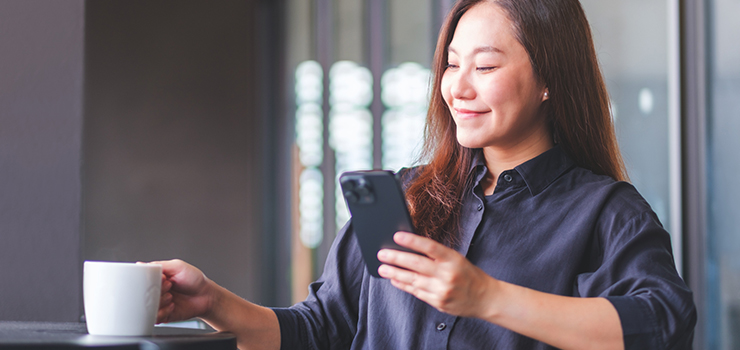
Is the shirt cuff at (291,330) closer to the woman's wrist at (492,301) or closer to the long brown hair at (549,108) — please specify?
the long brown hair at (549,108)

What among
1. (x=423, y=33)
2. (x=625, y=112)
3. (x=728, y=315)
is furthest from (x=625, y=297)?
(x=423, y=33)

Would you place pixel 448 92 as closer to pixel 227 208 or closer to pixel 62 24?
pixel 62 24

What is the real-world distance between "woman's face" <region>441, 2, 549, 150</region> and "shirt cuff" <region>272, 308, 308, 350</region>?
1.36ft

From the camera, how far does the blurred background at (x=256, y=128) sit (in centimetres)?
108

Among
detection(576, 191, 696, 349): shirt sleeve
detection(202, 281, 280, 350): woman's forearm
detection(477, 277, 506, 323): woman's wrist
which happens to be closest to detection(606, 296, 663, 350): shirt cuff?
detection(576, 191, 696, 349): shirt sleeve

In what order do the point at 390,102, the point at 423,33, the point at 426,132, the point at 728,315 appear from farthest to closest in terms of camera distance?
the point at 390,102, the point at 423,33, the point at 728,315, the point at 426,132

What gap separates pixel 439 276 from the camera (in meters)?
0.72

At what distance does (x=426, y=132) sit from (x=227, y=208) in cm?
359

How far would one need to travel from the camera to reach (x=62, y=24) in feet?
3.59

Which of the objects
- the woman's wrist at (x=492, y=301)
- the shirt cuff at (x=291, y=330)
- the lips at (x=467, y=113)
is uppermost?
the lips at (x=467, y=113)

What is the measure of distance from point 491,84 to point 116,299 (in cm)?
63

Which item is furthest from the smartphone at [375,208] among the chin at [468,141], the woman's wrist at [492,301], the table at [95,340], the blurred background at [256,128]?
the blurred background at [256,128]

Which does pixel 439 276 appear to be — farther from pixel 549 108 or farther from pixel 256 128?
pixel 256 128

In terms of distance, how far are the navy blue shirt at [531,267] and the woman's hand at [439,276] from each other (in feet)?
0.63
